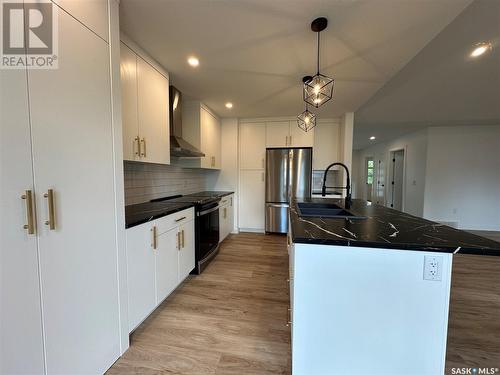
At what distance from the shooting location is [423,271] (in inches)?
40.8

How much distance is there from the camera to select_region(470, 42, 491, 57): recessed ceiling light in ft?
6.77

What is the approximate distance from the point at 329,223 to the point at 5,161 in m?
1.65

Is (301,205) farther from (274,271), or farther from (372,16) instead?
(372,16)

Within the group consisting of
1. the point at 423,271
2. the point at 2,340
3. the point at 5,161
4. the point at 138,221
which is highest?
the point at 5,161

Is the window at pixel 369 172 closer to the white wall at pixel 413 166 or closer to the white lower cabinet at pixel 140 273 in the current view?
the white wall at pixel 413 166

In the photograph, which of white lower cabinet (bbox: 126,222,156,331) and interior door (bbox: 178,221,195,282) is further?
interior door (bbox: 178,221,195,282)

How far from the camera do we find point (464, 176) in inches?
201

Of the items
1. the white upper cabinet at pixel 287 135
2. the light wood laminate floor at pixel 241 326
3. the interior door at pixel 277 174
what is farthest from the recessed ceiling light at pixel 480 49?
the interior door at pixel 277 174

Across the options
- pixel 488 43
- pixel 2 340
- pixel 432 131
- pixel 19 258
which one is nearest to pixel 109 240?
pixel 19 258

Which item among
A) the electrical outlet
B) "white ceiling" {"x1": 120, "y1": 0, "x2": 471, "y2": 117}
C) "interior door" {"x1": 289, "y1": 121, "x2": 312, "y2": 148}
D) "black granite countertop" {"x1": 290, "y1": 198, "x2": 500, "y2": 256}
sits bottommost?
the electrical outlet

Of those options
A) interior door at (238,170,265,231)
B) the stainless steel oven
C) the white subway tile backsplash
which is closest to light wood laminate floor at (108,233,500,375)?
the stainless steel oven

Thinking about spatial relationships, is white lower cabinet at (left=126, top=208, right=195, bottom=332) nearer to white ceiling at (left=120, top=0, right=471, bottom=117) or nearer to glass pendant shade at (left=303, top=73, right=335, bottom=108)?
white ceiling at (left=120, top=0, right=471, bottom=117)

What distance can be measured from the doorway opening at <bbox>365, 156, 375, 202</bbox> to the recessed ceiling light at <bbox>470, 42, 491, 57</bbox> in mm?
7360

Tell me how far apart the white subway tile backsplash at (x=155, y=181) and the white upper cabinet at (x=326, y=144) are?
2.46m
